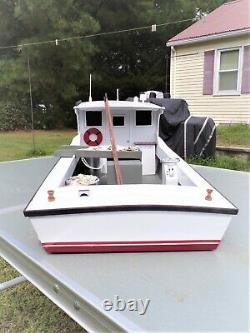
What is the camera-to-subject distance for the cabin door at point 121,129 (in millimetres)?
3508

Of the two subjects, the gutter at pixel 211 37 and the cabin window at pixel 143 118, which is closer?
the cabin window at pixel 143 118

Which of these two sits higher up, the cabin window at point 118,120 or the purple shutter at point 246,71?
the purple shutter at point 246,71

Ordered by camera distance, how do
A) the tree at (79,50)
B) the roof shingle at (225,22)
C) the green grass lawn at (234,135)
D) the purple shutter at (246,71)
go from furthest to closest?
the tree at (79,50), the roof shingle at (225,22), the purple shutter at (246,71), the green grass lawn at (234,135)

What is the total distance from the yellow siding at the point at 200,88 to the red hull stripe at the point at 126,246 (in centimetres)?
612

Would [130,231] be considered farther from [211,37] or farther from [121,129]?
[211,37]

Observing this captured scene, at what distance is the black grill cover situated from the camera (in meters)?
5.60

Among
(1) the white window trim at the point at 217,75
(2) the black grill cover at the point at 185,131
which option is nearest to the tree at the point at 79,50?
(1) the white window trim at the point at 217,75

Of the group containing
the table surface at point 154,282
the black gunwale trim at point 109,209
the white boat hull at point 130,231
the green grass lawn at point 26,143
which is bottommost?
the green grass lawn at point 26,143

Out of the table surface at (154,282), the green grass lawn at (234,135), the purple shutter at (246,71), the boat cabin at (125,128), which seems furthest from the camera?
the purple shutter at (246,71)

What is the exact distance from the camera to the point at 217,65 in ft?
25.0

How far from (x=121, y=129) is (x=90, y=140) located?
0.33 meters

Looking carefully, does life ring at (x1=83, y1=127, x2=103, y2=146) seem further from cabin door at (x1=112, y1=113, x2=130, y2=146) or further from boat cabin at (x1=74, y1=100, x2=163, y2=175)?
cabin door at (x1=112, y1=113, x2=130, y2=146)

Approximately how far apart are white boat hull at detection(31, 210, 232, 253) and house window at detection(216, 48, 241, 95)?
6.32 meters

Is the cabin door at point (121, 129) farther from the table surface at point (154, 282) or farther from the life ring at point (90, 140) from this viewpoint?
the table surface at point (154, 282)
